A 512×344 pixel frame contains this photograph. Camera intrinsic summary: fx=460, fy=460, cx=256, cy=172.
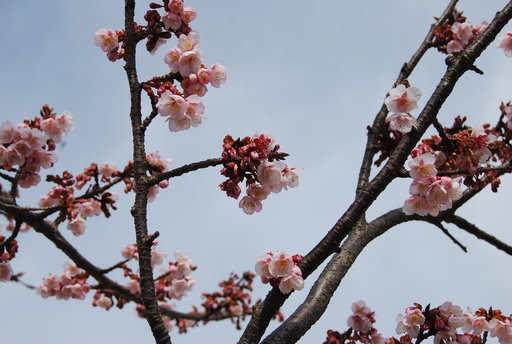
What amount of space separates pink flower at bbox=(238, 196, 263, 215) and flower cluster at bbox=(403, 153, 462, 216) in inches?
34.8

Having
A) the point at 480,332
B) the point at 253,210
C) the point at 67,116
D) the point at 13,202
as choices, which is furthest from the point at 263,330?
the point at 67,116

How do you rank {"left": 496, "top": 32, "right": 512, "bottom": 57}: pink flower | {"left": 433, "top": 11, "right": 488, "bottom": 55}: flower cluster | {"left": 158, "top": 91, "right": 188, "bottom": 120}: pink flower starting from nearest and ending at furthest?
{"left": 158, "top": 91, "right": 188, "bottom": 120}: pink flower → {"left": 496, "top": 32, "right": 512, "bottom": 57}: pink flower → {"left": 433, "top": 11, "right": 488, "bottom": 55}: flower cluster

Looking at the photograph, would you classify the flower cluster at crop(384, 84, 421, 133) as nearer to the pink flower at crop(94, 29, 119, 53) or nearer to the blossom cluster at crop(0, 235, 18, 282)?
the pink flower at crop(94, 29, 119, 53)

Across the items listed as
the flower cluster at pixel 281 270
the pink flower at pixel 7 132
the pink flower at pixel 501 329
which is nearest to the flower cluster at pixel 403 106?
the flower cluster at pixel 281 270

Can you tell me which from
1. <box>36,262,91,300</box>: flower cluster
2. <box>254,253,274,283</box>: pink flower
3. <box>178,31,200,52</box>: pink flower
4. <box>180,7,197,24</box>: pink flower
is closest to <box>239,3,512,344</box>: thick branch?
<box>254,253,274,283</box>: pink flower

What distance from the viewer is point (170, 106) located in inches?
99.7

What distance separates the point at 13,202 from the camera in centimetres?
378

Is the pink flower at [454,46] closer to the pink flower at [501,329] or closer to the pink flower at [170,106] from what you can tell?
the pink flower at [501,329]

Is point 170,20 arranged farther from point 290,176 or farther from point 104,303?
point 104,303

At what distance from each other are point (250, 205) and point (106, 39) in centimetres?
146

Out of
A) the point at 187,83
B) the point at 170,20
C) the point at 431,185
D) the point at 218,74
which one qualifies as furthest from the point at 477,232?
the point at 170,20

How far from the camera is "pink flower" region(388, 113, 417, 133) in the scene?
2.69 metres

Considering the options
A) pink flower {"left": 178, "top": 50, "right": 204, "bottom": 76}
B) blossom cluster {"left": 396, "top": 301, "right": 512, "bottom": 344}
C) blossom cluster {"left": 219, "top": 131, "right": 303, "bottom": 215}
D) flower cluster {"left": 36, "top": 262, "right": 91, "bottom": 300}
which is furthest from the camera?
flower cluster {"left": 36, "top": 262, "right": 91, "bottom": 300}

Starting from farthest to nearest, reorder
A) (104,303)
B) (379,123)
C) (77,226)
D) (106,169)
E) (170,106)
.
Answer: (104,303) → (106,169) → (77,226) → (379,123) → (170,106)
